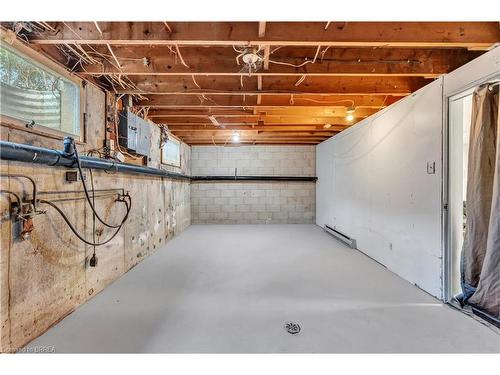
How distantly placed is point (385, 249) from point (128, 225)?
332 centimetres

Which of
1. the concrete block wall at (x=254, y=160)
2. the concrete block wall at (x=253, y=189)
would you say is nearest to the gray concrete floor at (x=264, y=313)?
the concrete block wall at (x=253, y=189)

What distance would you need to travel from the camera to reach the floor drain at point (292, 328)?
1.63 metres

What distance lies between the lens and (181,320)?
179 centimetres

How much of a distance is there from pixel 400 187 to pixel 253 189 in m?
3.92

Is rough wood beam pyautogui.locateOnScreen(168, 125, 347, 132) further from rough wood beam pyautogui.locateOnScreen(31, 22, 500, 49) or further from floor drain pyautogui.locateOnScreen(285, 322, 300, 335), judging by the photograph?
floor drain pyautogui.locateOnScreen(285, 322, 300, 335)

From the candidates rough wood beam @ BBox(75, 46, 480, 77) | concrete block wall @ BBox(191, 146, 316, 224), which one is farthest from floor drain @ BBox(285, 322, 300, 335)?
concrete block wall @ BBox(191, 146, 316, 224)

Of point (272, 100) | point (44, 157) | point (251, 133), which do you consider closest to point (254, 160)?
point (251, 133)

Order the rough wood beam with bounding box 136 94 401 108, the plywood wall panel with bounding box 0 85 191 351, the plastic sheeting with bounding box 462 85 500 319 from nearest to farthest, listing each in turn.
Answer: the plywood wall panel with bounding box 0 85 191 351 < the plastic sheeting with bounding box 462 85 500 319 < the rough wood beam with bounding box 136 94 401 108

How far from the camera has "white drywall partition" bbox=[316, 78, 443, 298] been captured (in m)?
2.21

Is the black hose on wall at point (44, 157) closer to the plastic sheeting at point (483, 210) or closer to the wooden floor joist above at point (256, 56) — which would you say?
the wooden floor joist above at point (256, 56)

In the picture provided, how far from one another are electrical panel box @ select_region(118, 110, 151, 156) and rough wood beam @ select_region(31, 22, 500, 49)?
1190 millimetres

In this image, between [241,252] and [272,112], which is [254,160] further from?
[241,252]

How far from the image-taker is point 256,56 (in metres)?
1.91

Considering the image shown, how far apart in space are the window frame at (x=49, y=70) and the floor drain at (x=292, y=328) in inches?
90.9
